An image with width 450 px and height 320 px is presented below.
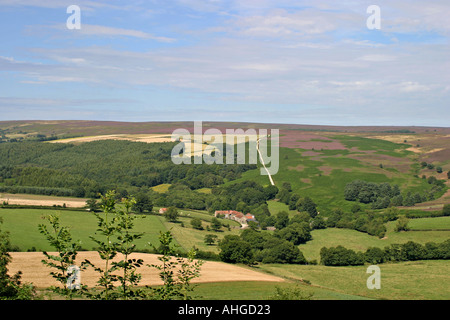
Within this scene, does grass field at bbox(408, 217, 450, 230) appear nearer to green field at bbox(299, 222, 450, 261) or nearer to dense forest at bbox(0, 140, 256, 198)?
green field at bbox(299, 222, 450, 261)

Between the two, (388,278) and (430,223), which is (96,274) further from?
(430,223)

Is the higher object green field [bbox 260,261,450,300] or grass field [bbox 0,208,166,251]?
grass field [bbox 0,208,166,251]

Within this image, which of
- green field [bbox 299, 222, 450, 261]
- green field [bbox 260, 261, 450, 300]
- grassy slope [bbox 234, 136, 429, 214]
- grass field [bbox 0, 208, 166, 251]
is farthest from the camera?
grassy slope [bbox 234, 136, 429, 214]

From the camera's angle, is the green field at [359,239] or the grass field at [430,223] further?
the grass field at [430,223]

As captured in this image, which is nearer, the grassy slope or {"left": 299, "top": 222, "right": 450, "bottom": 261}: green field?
{"left": 299, "top": 222, "right": 450, "bottom": 261}: green field

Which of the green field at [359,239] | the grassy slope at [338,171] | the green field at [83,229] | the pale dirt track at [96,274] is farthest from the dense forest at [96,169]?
the pale dirt track at [96,274]

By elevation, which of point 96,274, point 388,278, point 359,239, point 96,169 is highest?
point 96,169

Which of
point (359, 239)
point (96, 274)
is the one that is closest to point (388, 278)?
point (359, 239)

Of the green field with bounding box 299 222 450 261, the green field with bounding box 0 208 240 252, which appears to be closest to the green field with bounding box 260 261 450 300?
the green field with bounding box 299 222 450 261

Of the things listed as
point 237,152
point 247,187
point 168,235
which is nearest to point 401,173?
point 247,187

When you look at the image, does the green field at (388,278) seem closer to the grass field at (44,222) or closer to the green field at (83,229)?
the green field at (83,229)
